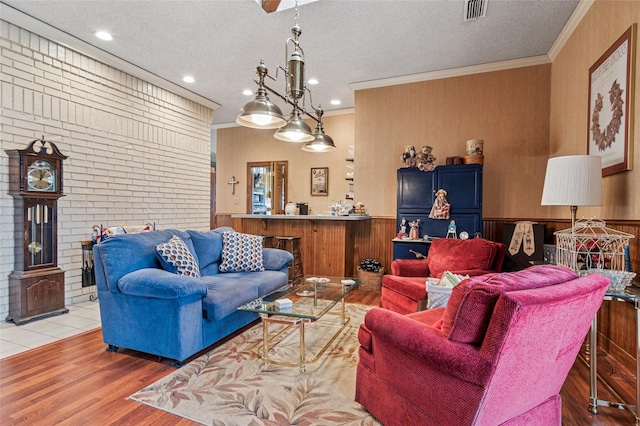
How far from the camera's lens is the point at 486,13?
11.2ft

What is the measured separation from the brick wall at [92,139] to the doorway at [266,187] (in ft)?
6.24

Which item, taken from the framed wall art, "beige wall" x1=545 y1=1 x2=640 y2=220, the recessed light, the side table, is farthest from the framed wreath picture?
the recessed light

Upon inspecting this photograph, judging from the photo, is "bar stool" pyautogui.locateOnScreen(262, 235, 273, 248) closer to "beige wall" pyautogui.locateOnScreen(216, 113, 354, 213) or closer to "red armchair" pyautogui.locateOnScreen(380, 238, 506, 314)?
"beige wall" pyautogui.locateOnScreen(216, 113, 354, 213)

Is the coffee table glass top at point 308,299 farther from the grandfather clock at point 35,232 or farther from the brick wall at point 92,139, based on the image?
the brick wall at point 92,139

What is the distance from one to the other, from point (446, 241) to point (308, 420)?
2.40 metres

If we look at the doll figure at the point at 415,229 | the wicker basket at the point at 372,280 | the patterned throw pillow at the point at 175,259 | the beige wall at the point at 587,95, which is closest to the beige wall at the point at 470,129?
the beige wall at the point at 587,95

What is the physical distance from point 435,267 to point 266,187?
5.36 meters

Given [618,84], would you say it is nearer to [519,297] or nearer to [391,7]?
[391,7]

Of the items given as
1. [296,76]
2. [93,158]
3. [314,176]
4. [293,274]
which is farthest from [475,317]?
[314,176]

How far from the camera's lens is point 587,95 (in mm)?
3193

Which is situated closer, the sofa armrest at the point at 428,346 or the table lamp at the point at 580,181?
the sofa armrest at the point at 428,346

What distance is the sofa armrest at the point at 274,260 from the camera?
3.86 m

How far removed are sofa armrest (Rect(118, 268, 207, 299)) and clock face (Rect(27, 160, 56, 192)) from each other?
1.92 meters

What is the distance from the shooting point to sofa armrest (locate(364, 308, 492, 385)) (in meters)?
1.25
